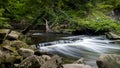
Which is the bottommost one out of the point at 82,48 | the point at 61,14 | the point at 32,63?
the point at 82,48

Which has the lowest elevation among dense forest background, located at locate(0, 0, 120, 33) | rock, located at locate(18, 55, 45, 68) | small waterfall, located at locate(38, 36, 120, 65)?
small waterfall, located at locate(38, 36, 120, 65)

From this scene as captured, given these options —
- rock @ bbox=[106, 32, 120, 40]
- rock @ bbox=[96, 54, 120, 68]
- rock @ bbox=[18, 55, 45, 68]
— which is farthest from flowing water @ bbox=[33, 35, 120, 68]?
rock @ bbox=[18, 55, 45, 68]

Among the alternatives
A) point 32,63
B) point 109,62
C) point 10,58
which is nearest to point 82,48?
point 10,58

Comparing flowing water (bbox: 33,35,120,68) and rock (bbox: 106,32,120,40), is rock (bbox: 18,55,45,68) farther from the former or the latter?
rock (bbox: 106,32,120,40)

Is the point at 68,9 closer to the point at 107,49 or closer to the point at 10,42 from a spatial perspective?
the point at 107,49

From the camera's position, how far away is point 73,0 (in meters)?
14.8

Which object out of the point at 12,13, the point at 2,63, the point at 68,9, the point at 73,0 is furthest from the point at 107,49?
the point at 12,13

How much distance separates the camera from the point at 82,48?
13.9 metres

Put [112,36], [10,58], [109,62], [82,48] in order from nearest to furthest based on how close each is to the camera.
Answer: [109,62] < [10,58] < [82,48] < [112,36]

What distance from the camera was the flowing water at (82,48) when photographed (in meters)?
12.1

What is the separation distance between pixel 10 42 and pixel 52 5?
3.62 m

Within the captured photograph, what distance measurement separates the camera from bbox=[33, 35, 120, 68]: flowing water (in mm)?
12141

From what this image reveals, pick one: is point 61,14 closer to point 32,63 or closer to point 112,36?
point 112,36

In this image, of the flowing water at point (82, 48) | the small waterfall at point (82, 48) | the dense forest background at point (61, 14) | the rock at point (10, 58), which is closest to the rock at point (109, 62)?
the flowing water at point (82, 48)
